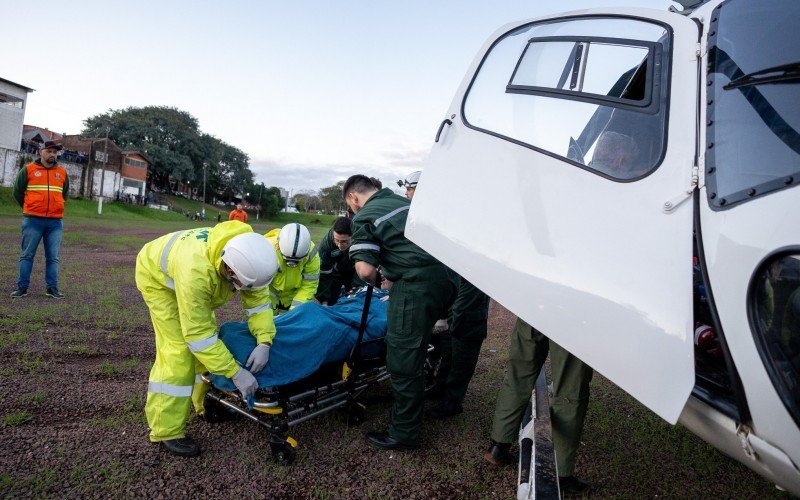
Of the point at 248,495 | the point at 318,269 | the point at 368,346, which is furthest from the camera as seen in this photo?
the point at 318,269

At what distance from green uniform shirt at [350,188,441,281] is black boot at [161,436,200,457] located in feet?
5.11

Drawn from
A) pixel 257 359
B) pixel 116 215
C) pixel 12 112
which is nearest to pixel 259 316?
pixel 257 359

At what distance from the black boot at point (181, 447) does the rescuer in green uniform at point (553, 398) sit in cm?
188

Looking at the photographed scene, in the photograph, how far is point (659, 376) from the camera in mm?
1378

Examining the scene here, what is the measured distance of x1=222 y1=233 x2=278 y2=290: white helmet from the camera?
9.05ft

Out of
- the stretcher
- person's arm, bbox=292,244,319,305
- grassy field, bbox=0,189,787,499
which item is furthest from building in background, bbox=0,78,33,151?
the stretcher

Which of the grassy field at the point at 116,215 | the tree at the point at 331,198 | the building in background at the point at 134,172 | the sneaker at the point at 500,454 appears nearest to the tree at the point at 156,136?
the building in background at the point at 134,172

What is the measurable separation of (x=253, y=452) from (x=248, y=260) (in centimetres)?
128

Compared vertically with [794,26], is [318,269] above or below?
below

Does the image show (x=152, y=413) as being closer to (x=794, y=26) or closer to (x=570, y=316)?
(x=570, y=316)

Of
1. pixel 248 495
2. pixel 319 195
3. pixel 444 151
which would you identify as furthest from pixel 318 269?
pixel 319 195

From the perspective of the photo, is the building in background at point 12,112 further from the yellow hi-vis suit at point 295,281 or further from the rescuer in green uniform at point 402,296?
the rescuer in green uniform at point 402,296

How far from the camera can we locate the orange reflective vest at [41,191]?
612 cm

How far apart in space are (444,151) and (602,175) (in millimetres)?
719
